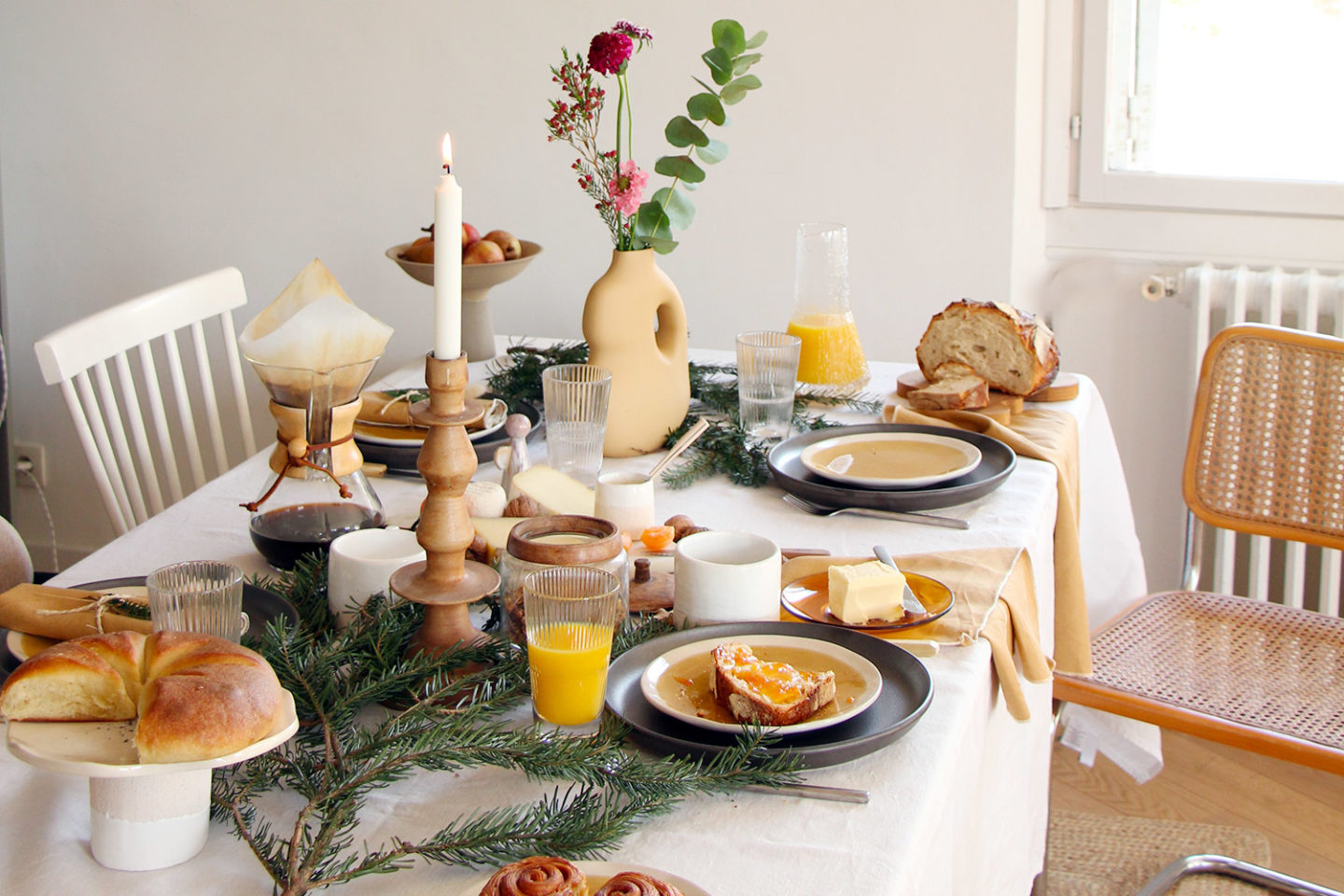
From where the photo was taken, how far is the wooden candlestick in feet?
2.79

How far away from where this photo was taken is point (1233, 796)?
2.24 meters

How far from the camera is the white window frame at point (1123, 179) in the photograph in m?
2.32

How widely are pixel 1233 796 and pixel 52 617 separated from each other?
6.69ft

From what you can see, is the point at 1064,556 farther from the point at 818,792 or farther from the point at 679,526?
the point at 818,792

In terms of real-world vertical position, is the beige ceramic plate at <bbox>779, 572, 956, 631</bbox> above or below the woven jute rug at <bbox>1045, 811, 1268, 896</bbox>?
above

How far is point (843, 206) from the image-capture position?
2445 mm

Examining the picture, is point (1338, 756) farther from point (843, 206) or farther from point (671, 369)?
point (843, 206)

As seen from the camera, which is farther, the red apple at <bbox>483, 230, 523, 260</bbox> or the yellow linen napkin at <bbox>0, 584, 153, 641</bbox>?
the red apple at <bbox>483, 230, 523, 260</bbox>

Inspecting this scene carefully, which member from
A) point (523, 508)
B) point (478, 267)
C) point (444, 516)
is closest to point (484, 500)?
point (523, 508)

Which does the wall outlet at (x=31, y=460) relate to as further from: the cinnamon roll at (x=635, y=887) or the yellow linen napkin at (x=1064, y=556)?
the cinnamon roll at (x=635, y=887)

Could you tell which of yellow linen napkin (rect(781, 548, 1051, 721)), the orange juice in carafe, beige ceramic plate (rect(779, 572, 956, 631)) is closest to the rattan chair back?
the orange juice in carafe

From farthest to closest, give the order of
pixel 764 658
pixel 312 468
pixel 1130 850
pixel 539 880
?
pixel 1130 850 → pixel 312 468 → pixel 764 658 → pixel 539 880

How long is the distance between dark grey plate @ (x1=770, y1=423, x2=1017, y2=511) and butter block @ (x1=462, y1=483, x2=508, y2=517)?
0.33 metres

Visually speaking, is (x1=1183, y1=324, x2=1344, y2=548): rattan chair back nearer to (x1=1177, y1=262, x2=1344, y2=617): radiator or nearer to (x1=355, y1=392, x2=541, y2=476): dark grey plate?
(x1=1177, y1=262, x2=1344, y2=617): radiator
